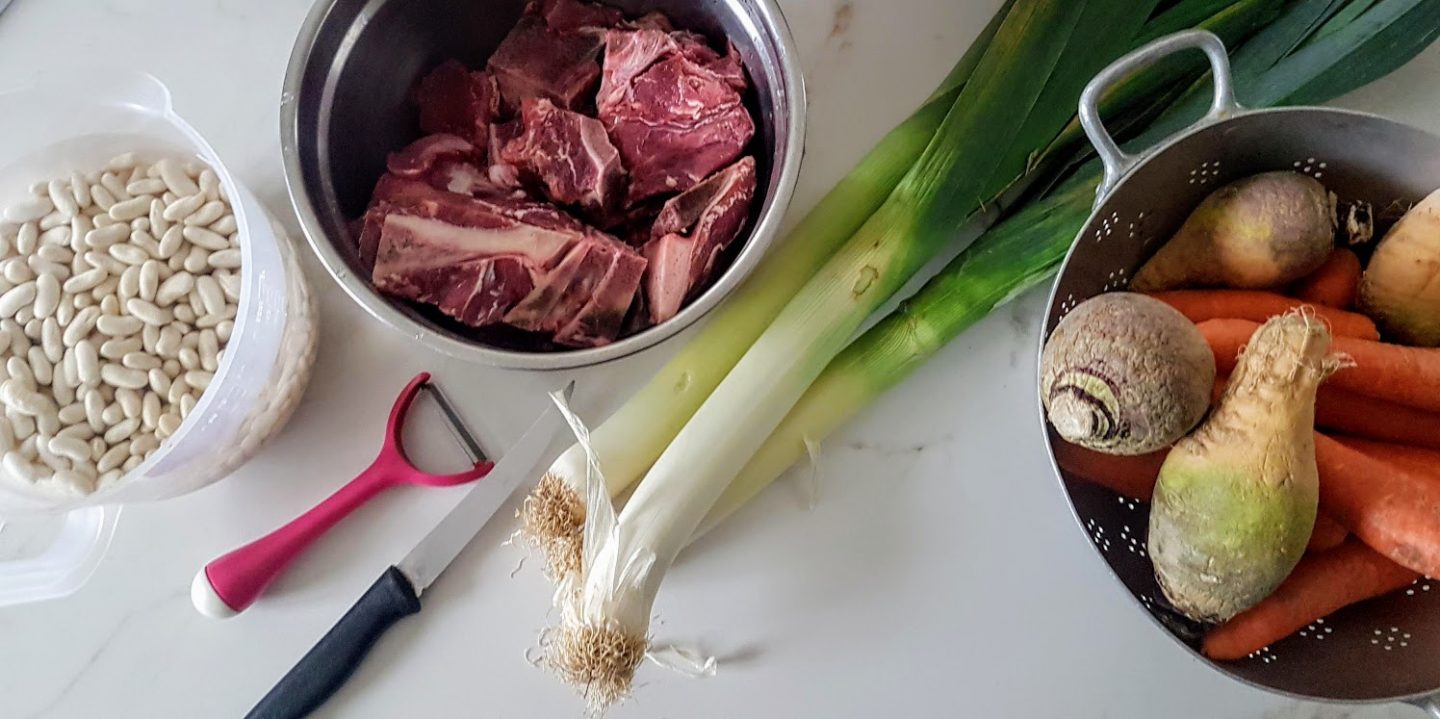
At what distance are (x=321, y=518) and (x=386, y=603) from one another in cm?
9

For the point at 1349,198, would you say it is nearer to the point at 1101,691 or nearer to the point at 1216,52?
the point at 1216,52

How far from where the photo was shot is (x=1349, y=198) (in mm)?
762

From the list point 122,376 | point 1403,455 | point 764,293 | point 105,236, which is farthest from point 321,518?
point 1403,455

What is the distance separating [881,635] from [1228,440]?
1.09 feet

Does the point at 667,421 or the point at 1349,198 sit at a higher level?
the point at 1349,198

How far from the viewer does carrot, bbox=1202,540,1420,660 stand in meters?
0.71

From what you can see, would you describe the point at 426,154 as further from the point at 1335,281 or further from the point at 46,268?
the point at 1335,281

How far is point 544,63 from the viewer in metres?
0.86

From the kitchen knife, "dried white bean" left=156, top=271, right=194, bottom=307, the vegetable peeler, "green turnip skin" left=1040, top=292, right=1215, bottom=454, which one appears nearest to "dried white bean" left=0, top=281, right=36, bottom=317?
"dried white bean" left=156, top=271, right=194, bottom=307

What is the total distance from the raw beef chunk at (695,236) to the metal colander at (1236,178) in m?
0.26

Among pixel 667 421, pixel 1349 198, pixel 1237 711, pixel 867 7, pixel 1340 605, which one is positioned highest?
pixel 867 7

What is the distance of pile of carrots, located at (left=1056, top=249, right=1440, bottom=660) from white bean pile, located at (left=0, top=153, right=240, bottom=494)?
70 centimetres

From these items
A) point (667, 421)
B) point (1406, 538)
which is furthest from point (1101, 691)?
point (667, 421)

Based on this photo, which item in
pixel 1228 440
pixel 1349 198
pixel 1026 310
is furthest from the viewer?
pixel 1026 310
